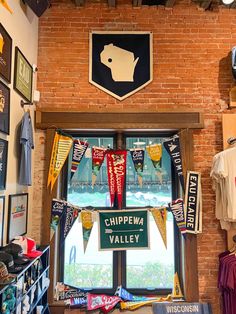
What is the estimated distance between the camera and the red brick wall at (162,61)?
11.4 feet

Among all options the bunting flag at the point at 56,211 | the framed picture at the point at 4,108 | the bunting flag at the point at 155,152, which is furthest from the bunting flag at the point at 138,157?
the framed picture at the point at 4,108

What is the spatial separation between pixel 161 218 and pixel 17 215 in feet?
5.25

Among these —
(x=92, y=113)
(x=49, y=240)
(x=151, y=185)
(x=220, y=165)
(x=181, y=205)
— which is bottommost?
(x=49, y=240)

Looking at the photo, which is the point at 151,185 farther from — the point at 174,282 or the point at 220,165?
the point at 174,282

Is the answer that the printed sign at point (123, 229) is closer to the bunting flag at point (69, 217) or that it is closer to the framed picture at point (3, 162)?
the bunting flag at point (69, 217)

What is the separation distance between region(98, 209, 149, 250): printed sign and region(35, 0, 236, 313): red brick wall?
80 cm

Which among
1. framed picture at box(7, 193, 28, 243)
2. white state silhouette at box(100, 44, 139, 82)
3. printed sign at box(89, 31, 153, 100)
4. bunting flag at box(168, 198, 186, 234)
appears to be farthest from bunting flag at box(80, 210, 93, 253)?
white state silhouette at box(100, 44, 139, 82)

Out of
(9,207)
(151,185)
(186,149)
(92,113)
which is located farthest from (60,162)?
(186,149)

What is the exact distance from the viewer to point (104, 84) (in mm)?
3512

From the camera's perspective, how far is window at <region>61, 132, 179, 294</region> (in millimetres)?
3410

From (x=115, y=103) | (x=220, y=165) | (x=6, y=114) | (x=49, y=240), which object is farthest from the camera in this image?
(x=115, y=103)

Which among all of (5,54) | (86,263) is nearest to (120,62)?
(5,54)

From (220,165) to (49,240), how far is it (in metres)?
2.07

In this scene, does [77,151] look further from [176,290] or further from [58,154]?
[176,290]
